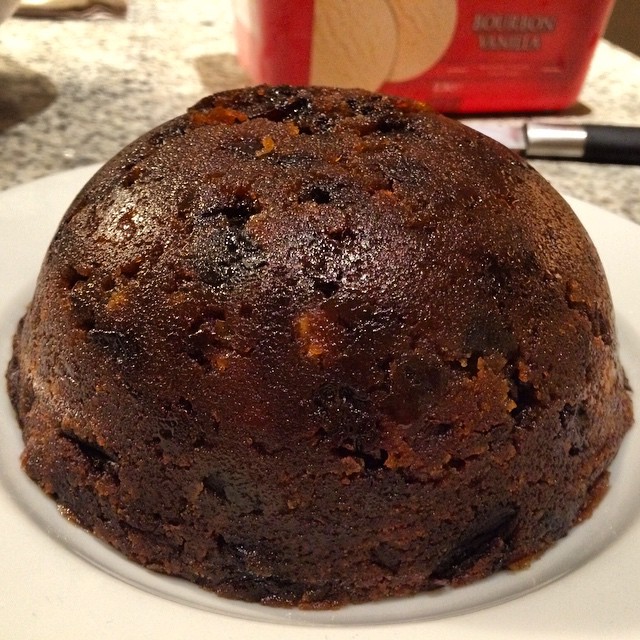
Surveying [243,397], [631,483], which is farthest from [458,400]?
[631,483]

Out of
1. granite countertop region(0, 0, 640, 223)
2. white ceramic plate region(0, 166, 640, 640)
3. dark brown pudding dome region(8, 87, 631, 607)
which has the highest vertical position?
dark brown pudding dome region(8, 87, 631, 607)

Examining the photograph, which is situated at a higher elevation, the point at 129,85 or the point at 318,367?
the point at 318,367

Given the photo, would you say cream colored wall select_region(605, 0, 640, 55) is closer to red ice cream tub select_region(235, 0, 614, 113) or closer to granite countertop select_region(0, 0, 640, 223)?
granite countertop select_region(0, 0, 640, 223)

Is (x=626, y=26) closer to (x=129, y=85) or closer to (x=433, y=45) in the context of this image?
(x=433, y=45)

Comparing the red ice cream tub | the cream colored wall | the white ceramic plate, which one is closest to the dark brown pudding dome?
the white ceramic plate

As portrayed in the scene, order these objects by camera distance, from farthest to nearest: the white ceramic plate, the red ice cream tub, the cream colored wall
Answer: the cream colored wall, the red ice cream tub, the white ceramic plate

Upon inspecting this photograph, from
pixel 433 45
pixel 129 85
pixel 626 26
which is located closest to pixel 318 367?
pixel 433 45

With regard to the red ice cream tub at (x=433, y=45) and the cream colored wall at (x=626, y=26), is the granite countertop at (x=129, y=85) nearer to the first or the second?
the red ice cream tub at (x=433, y=45)

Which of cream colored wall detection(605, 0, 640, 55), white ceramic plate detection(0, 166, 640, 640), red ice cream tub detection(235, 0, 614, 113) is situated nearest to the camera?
white ceramic plate detection(0, 166, 640, 640)
